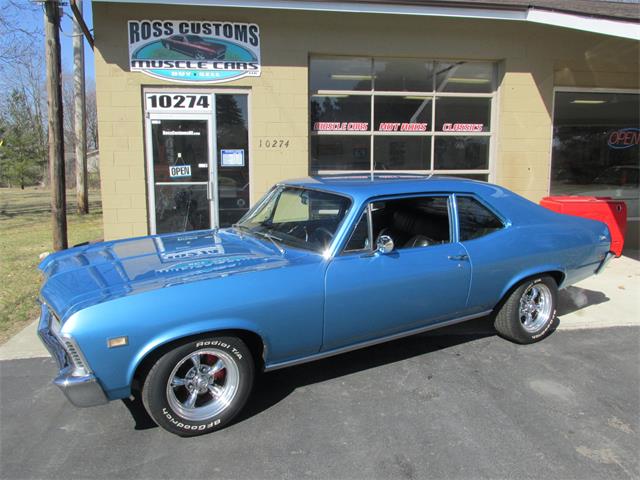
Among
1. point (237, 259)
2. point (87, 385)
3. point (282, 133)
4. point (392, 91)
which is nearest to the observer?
point (87, 385)

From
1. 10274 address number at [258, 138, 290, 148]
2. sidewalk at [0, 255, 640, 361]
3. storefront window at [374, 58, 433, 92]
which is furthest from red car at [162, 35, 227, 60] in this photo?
sidewalk at [0, 255, 640, 361]

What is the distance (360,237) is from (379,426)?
4.15ft

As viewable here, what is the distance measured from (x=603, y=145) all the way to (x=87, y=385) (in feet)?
33.9

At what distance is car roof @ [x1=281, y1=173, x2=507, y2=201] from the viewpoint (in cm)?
378

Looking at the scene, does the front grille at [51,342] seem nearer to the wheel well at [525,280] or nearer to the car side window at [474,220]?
the car side window at [474,220]

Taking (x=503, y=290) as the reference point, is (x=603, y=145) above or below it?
above

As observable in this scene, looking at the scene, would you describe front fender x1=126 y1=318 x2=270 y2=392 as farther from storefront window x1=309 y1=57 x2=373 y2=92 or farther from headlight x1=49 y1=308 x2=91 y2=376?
storefront window x1=309 y1=57 x2=373 y2=92

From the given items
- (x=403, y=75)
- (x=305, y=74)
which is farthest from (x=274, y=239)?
(x=403, y=75)

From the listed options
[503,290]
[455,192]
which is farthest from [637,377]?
[455,192]

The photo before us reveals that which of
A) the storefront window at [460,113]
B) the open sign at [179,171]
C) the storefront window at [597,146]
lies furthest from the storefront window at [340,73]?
the storefront window at [597,146]

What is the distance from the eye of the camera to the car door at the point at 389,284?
3402 millimetres

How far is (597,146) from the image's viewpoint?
9.92 metres

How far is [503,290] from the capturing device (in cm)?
427

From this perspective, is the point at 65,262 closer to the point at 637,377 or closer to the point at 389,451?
the point at 389,451
